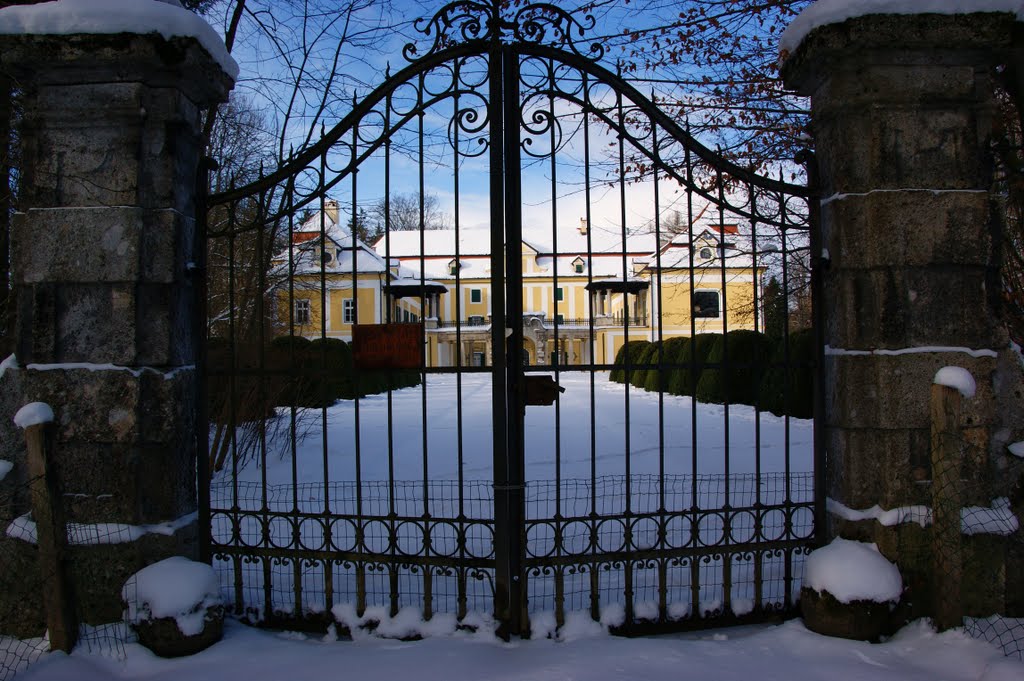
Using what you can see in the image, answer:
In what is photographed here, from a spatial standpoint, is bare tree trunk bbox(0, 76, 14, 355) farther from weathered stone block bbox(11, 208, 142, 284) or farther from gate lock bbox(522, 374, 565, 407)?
gate lock bbox(522, 374, 565, 407)

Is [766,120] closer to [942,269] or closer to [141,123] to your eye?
[942,269]

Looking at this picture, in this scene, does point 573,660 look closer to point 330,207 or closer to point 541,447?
point 541,447

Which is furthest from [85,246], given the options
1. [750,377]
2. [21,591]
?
[750,377]

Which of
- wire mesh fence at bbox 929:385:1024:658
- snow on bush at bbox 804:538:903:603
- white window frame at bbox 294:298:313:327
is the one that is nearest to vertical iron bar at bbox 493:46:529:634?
white window frame at bbox 294:298:313:327

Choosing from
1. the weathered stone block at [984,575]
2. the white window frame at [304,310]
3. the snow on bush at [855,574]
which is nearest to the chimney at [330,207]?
the white window frame at [304,310]

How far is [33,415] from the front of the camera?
2.81 meters

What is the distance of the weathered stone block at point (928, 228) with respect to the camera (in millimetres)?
3004

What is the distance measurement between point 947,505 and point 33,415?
4.07 m

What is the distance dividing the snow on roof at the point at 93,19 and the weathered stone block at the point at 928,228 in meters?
3.41

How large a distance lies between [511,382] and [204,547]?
1.86 meters

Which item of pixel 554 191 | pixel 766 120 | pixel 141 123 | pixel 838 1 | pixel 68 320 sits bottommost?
pixel 68 320

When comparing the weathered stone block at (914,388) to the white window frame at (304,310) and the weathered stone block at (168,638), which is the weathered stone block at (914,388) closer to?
the white window frame at (304,310)

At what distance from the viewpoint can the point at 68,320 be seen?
3.08 meters

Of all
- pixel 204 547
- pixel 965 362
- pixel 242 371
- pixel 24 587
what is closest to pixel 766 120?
pixel 965 362
